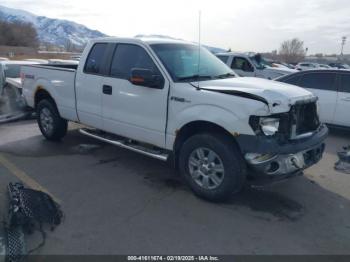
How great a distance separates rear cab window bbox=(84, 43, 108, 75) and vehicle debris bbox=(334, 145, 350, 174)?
13.5ft

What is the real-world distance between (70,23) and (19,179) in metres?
202

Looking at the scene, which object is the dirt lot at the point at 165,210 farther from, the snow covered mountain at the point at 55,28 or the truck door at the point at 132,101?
the snow covered mountain at the point at 55,28

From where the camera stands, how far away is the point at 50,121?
6.87 m

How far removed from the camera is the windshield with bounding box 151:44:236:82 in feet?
15.8

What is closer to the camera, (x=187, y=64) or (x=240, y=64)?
(x=187, y=64)

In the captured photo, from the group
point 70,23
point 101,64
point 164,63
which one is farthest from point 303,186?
point 70,23

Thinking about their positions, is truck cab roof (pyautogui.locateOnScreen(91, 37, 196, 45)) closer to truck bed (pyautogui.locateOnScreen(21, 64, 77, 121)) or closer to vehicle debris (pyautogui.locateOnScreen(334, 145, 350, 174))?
truck bed (pyautogui.locateOnScreen(21, 64, 77, 121))

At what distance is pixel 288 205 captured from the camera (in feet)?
14.5

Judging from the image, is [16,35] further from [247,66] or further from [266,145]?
[266,145]

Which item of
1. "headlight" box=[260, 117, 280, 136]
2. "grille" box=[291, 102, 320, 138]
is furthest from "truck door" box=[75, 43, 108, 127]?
"grille" box=[291, 102, 320, 138]

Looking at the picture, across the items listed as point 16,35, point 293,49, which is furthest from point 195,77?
point 293,49

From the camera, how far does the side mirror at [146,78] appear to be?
4609 mm

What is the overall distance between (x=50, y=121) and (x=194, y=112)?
3.61m

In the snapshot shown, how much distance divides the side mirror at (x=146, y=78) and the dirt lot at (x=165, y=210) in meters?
1.37
